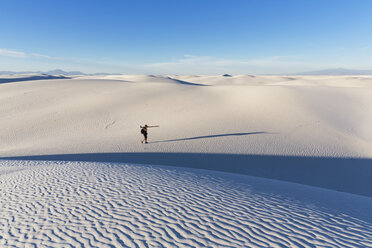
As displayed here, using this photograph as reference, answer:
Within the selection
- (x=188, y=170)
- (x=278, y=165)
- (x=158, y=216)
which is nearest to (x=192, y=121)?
(x=278, y=165)

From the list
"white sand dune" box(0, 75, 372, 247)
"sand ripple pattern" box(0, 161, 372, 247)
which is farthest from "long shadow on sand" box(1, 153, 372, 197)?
"sand ripple pattern" box(0, 161, 372, 247)

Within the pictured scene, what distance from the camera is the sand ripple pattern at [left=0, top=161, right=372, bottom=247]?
3541mm

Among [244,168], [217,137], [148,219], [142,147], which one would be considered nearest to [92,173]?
[148,219]

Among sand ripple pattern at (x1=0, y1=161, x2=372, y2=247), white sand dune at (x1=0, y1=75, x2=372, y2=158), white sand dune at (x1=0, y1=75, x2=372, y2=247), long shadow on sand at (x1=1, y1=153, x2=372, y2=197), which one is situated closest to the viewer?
sand ripple pattern at (x1=0, y1=161, x2=372, y2=247)

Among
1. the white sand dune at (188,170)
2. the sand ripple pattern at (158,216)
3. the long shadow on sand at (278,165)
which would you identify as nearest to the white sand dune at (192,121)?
the white sand dune at (188,170)

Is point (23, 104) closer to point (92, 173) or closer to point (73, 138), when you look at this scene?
point (73, 138)

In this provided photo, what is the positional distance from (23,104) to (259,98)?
Answer: 22.3 m

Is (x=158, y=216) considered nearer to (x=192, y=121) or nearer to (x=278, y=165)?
(x=278, y=165)

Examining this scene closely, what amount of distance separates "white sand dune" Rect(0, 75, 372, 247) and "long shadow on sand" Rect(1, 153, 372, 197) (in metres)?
0.05

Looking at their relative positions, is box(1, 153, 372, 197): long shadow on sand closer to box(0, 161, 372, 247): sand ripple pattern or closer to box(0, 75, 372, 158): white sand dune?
box(0, 75, 372, 158): white sand dune

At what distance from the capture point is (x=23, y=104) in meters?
20.6

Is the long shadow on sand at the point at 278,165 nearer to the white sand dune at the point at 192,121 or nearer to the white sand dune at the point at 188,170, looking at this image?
the white sand dune at the point at 188,170

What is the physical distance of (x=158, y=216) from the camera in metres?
4.18

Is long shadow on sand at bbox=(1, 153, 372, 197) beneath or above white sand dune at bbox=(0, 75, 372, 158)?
beneath
